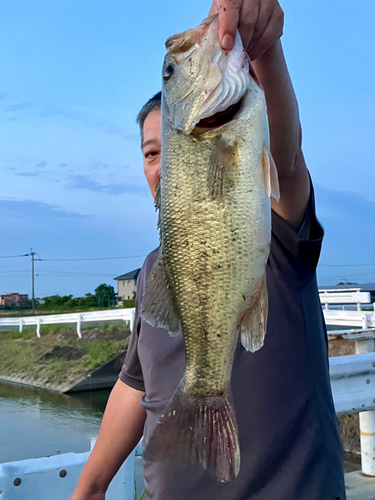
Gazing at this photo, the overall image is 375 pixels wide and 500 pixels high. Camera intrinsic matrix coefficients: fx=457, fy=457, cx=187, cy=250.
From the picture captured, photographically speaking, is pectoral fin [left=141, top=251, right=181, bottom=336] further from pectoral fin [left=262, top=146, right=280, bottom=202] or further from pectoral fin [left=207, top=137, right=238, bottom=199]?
pectoral fin [left=262, top=146, right=280, bottom=202]

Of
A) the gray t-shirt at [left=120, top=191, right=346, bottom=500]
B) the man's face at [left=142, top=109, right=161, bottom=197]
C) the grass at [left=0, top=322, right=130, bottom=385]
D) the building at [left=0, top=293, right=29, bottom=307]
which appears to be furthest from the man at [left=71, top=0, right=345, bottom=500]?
the building at [left=0, top=293, right=29, bottom=307]

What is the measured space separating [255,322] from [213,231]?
13.2 inches

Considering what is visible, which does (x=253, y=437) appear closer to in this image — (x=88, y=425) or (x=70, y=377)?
(x=88, y=425)

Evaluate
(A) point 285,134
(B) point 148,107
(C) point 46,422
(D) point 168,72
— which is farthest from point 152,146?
(C) point 46,422

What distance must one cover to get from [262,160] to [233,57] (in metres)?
0.35

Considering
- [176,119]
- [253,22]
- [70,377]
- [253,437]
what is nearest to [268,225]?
[176,119]

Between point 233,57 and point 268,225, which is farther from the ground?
point 233,57

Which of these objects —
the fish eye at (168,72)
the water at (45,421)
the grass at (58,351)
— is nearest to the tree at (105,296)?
the grass at (58,351)

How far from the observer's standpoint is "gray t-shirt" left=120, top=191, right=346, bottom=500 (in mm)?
1740

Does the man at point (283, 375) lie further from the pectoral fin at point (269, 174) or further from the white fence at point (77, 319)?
the white fence at point (77, 319)

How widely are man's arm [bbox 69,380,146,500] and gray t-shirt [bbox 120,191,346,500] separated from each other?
0.44 meters

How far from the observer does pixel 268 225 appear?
1.53 metres

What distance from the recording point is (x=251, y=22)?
1466 mm

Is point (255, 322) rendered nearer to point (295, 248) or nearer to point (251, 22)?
point (295, 248)
